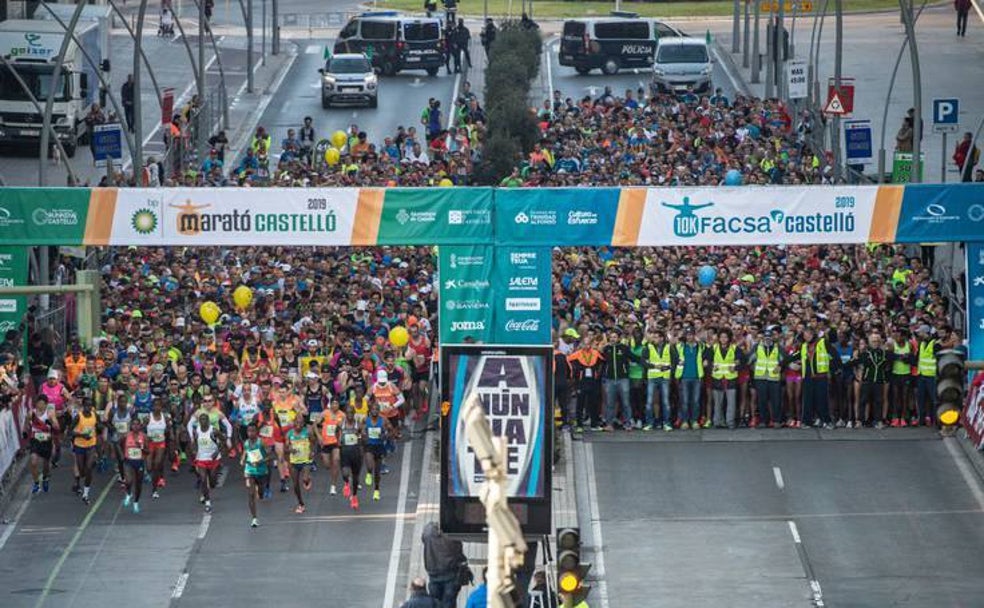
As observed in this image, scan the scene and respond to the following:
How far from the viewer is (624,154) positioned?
163ft

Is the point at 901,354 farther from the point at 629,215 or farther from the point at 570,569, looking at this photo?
the point at 570,569

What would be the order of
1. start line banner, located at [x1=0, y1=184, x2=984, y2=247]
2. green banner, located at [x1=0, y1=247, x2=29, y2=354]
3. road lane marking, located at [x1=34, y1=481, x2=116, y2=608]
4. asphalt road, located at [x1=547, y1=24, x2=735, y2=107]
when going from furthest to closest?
asphalt road, located at [x1=547, y1=24, x2=735, y2=107]
green banner, located at [x1=0, y1=247, x2=29, y2=354]
start line banner, located at [x1=0, y1=184, x2=984, y2=247]
road lane marking, located at [x1=34, y1=481, x2=116, y2=608]

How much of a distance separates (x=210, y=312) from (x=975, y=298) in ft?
38.0

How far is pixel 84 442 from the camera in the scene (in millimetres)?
31484

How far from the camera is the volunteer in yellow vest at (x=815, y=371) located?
34156mm

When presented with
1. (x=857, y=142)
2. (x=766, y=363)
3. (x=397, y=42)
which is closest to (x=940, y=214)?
(x=766, y=363)

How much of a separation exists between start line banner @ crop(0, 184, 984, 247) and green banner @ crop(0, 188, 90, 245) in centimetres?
1

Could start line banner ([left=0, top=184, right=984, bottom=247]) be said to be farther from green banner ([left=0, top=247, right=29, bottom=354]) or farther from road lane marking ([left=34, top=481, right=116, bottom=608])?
road lane marking ([left=34, top=481, right=116, bottom=608])

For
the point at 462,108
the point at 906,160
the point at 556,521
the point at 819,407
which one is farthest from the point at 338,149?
the point at 556,521

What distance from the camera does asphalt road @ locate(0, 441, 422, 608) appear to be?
2773 cm

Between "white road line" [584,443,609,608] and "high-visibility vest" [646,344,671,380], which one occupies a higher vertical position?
"high-visibility vest" [646,344,671,380]

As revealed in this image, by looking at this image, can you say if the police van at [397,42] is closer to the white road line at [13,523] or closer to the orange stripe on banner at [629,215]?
the orange stripe on banner at [629,215]

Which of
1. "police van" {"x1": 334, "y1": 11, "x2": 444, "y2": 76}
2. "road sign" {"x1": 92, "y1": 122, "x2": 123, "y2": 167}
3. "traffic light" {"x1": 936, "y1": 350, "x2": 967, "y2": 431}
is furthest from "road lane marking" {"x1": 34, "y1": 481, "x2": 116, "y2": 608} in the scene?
"police van" {"x1": 334, "y1": 11, "x2": 444, "y2": 76}

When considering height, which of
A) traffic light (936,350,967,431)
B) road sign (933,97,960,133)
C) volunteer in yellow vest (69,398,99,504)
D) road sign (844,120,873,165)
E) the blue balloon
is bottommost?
volunteer in yellow vest (69,398,99,504)
